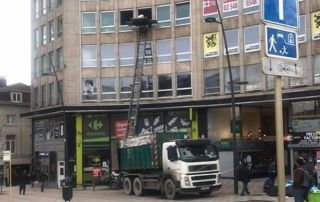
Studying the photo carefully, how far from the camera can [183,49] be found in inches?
1822

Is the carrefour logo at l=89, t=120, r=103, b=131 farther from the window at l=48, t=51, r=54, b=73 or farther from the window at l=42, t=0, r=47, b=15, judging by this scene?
the window at l=42, t=0, r=47, b=15

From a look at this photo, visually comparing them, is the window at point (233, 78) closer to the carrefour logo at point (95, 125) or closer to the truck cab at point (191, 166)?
the carrefour logo at point (95, 125)

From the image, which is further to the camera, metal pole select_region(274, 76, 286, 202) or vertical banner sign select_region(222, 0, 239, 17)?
vertical banner sign select_region(222, 0, 239, 17)

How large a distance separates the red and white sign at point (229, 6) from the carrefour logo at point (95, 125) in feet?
49.4

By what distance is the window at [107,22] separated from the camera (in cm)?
4947

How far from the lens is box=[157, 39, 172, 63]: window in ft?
154

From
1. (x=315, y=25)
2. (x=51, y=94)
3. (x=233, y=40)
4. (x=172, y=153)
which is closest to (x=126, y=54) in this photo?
(x=51, y=94)

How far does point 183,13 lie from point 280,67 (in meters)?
42.1

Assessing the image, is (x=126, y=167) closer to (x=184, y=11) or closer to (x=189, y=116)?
(x=189, y=116)

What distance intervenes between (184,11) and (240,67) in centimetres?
782

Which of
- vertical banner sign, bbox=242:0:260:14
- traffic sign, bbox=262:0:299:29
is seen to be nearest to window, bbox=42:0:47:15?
vertical banner sign, bbox=242:0:260:14

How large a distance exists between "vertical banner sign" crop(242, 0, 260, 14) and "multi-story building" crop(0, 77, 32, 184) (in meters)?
39.7

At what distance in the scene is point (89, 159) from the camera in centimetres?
4897

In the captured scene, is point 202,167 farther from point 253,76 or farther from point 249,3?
point 249,3
